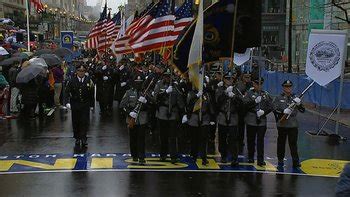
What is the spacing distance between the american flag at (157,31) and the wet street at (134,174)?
237 centimetres

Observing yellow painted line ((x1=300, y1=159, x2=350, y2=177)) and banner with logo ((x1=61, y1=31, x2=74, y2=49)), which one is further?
banner with logo ((x1=61, y1=31, x2=74, y2=49))

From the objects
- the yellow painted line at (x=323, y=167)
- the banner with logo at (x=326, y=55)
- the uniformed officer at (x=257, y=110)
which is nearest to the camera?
the yellow painted line at (x=323, y=167)

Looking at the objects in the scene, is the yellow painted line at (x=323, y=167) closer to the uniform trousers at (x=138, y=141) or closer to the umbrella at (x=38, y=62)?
the uniform trousers at (x=138, y=141)

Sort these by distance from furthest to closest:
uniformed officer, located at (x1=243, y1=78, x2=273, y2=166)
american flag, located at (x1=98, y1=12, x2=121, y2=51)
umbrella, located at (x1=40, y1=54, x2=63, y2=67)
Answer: american flag, located at (x1=98, y1=12, x2=121, y2=51), umbrella, located at (x1=40, y1=54, x2=63, y2=67), uniformed officer, located at (x1=243, y1=78, x2=273, y2=166)

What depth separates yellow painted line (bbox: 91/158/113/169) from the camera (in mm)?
10195

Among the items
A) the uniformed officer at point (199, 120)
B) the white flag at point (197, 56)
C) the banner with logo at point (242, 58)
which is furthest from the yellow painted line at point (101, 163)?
the banner with logo at point (242, 58)

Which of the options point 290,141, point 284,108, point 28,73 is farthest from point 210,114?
point 28,73

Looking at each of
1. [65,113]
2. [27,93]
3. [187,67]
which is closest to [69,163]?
[187,67]

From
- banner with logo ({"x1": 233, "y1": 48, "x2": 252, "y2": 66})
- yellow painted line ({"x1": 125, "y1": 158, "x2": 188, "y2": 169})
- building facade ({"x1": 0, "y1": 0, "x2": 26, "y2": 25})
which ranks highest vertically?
building facade ({"x1": 0, "y1": 0, "x2": 26, "y2": 25})

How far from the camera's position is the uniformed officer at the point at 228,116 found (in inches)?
409

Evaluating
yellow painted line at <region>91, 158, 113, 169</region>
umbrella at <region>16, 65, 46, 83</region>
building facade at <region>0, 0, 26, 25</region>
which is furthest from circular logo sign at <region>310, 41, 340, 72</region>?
building facade at <region>0, 0, 26, 25</region>

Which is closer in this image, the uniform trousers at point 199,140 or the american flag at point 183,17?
the uniform trousers at point 199,140

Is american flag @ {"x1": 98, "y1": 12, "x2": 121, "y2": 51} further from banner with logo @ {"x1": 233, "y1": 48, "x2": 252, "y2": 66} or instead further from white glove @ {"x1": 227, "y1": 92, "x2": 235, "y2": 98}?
white glove @ {"x1": 227, "y1": 92, "x2": 235, "y2": 98}

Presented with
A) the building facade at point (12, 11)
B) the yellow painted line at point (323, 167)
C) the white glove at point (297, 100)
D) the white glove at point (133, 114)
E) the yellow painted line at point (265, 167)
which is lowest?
the yellow painted line at point (323, 167)
